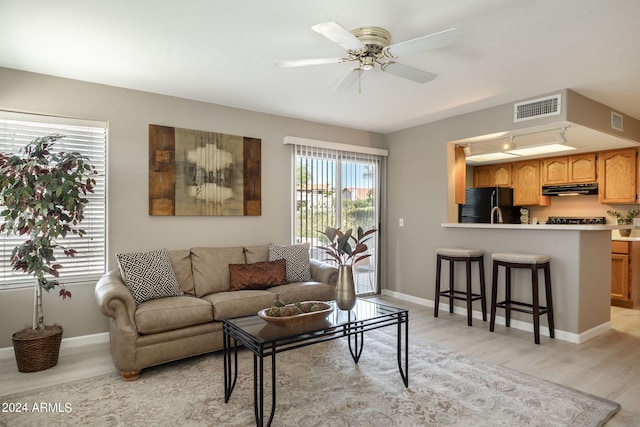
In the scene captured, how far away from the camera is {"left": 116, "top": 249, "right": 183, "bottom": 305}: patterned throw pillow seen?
3146 millimetres

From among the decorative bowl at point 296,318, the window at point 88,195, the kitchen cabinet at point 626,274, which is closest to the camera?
the decorative bowl at point 296,318

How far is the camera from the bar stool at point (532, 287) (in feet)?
11.8

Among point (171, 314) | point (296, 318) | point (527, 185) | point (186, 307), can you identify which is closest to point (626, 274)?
point (527, 185)

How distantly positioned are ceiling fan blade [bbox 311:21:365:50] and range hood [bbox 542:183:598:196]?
485 centimetres

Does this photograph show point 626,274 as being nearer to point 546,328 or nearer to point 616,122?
point 616,122

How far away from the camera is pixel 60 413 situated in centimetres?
229

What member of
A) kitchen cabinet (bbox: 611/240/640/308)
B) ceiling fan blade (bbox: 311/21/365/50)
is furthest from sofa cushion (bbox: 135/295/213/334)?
kitchen cabinet (bbox: 611/240/640/308)

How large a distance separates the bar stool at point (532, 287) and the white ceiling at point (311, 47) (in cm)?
169

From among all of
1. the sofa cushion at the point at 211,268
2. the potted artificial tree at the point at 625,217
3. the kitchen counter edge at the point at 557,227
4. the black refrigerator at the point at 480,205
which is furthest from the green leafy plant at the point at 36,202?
the potted artificial tree at the point at 625,217

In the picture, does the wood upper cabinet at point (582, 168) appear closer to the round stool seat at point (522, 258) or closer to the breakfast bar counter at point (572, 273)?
the breakfast bar counter at point (572, 273)

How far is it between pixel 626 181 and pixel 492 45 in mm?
3875

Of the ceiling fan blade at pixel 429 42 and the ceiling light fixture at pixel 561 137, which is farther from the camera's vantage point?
the ceiling light fixture at pixel 561 137

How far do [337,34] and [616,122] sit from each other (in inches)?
162

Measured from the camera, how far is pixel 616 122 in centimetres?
443
